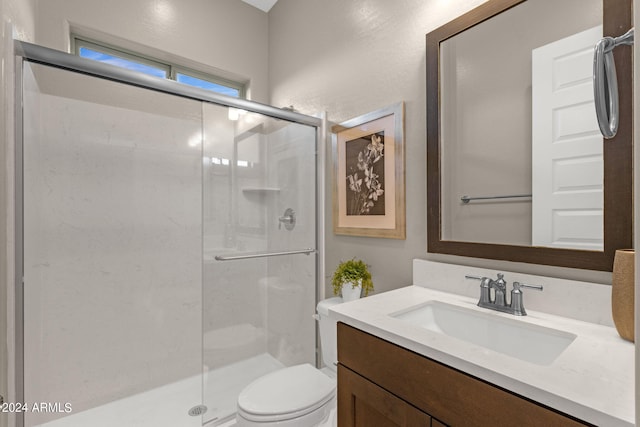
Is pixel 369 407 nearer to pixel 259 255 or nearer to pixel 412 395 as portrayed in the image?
pixel 412 395

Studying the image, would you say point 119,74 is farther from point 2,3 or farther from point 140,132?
point 140,132

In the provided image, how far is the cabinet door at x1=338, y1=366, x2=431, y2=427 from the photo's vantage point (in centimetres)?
79

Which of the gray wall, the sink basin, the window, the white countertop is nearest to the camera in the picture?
the white countertop

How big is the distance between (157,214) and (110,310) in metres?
0.64

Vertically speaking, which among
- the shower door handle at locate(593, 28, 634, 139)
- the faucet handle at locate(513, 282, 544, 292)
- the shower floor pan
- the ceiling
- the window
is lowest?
the shower floor pan

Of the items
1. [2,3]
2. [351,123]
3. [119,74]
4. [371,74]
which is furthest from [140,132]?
[371,74]

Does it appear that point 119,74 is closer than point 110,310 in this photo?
Yes

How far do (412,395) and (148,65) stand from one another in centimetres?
245

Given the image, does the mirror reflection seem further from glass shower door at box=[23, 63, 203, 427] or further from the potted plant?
glass shower door at box=[23, 63, 203, 427]

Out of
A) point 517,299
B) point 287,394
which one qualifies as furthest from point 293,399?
point 517,299

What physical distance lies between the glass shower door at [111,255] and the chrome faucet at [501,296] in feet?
5.54

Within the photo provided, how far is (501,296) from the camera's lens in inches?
42.0

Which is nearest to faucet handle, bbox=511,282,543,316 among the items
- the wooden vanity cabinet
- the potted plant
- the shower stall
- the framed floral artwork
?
the wooden vanity cabinet

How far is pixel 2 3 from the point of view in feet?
3.47
